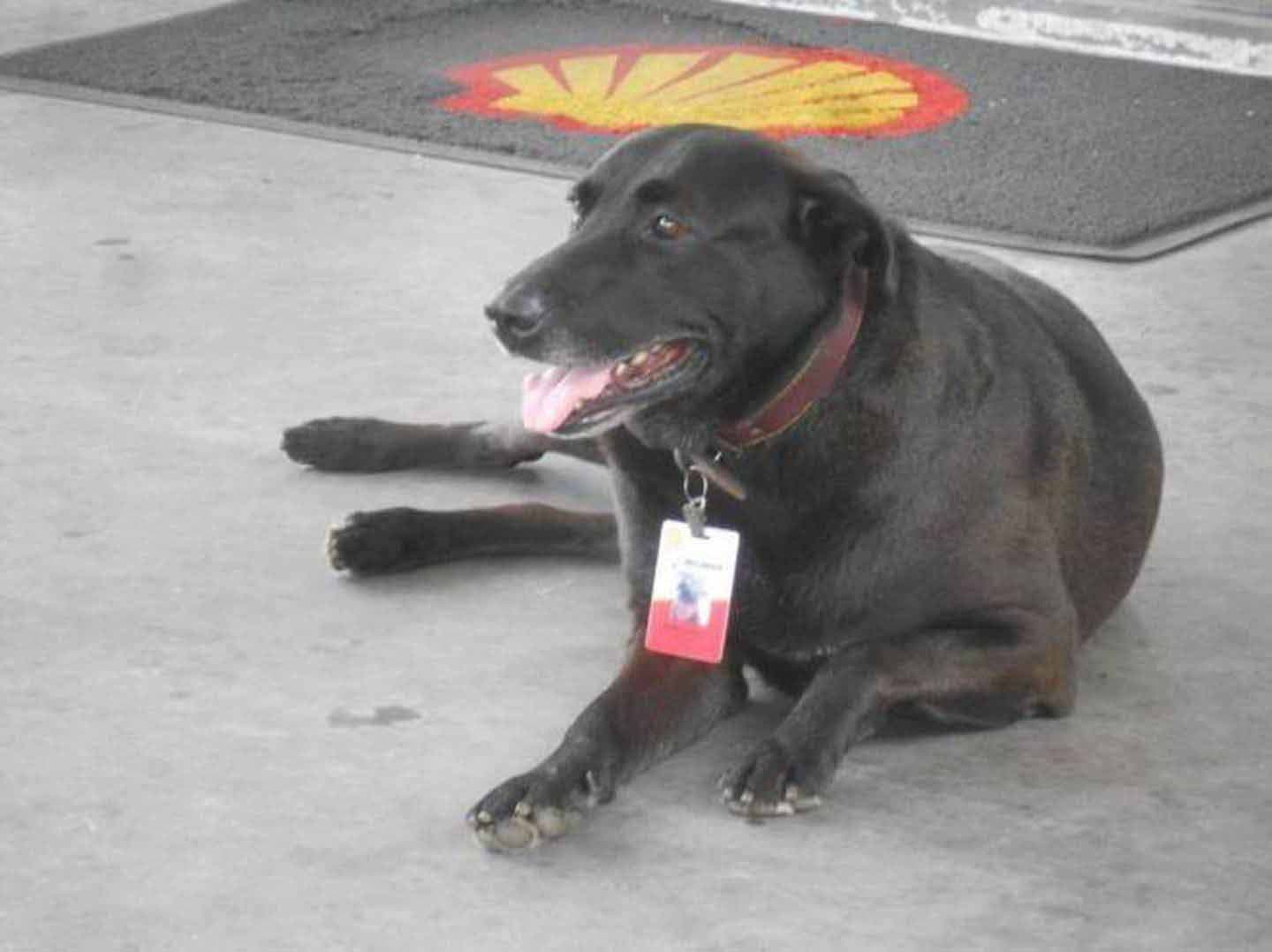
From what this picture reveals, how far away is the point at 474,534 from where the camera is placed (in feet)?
12.1

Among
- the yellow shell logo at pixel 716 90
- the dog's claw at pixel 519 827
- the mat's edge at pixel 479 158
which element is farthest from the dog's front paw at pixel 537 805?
the yellow shell logo at pixel 716 90

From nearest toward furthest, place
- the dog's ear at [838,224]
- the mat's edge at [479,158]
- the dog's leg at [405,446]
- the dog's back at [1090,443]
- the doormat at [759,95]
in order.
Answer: the dog's ear at [838,224] → the dog's back at [1090,443] → the dog's leg at [405,446] → the mat's edge at [479,158] → the doormat at [759,95]

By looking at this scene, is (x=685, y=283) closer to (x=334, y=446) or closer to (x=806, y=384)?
(x=806, y=384)

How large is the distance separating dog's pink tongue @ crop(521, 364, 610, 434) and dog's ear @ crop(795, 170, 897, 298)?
0.28 metres

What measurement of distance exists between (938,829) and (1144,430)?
2.62 ft

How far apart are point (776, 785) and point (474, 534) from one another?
0.90m

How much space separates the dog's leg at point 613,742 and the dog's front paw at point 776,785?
0.13m

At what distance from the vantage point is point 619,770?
2.97 m

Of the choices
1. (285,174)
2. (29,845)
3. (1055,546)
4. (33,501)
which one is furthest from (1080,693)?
(285,174)

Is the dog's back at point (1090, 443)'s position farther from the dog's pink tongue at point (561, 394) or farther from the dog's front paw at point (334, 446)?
the dog's front paw at point (334, 446)

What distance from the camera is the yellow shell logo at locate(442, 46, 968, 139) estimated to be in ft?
19.7

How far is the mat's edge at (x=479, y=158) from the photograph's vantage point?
5.17 m

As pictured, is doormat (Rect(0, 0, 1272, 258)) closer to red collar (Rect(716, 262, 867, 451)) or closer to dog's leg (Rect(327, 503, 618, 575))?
dog's leg (Rect(327, 503, 618, 575))

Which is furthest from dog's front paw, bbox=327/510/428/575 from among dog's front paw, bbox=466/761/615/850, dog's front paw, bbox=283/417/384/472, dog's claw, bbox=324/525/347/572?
dog's front paw, bbox=466/761/615/850
